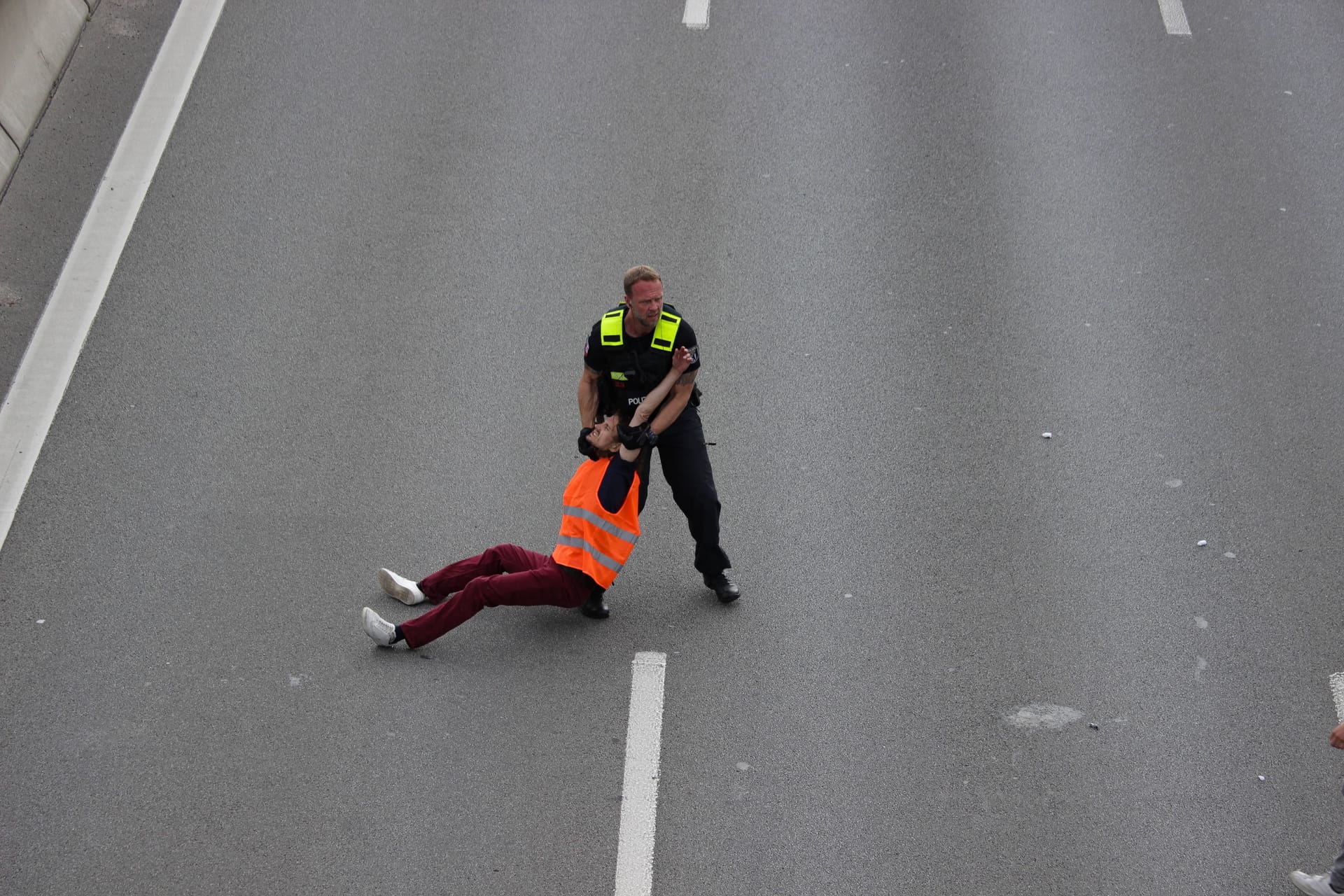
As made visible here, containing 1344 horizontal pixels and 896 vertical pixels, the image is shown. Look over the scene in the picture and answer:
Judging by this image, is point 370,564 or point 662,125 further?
point 662,125

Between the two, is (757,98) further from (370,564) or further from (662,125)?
(370,564)

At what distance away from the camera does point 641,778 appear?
6.28 m

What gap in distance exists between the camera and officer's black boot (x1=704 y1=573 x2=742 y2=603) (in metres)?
7.00

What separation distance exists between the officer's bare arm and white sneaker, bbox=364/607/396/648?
151 cm

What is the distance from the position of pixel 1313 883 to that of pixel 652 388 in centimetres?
392

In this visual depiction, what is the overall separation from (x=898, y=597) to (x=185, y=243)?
577 centimetres

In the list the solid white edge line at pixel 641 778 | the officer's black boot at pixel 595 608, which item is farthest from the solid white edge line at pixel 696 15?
the solid white edge line at pixel 641 778

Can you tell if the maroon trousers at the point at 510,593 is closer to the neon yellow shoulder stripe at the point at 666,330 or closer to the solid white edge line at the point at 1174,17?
the neon yellow shoulder stripe at the point at 666,330

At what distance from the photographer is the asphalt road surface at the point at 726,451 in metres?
6.16

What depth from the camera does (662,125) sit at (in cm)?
1012

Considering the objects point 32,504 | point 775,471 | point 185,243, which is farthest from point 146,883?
point 185,243

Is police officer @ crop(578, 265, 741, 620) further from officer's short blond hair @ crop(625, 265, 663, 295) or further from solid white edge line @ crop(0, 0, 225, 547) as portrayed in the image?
solid white edge line @ crop(0, 0, 225, 547)

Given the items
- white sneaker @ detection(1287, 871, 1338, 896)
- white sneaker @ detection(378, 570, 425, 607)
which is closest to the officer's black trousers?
white sneaker @ detection(378, 570, 425, 607)

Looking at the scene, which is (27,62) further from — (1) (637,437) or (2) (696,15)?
(1) (637,437)
